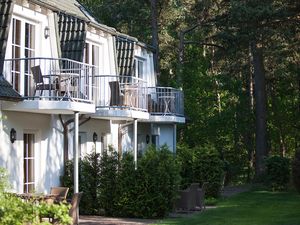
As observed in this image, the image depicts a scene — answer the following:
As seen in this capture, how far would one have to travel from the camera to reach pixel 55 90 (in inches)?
659

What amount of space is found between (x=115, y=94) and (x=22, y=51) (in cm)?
446

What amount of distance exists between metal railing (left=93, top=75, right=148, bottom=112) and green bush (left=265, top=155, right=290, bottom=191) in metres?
9.55

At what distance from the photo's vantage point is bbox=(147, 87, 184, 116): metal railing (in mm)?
26594

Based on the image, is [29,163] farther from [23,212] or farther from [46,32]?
[23,212]

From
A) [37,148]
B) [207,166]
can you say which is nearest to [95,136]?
[37,148]

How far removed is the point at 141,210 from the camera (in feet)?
62.1

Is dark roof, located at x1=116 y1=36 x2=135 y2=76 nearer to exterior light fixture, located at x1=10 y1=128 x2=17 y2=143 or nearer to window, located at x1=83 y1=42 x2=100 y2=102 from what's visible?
window, located at x1=83 y1=42 x2=100 y2=102

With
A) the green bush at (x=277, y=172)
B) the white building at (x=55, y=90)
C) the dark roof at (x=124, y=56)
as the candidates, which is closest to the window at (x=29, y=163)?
the white building at (x=55, y=90)

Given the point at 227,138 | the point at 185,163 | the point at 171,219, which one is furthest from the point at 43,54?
the point at 227,138

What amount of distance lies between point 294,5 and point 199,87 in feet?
33.8

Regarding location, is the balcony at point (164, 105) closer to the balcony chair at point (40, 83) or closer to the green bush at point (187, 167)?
the green bush at point (187, 167)

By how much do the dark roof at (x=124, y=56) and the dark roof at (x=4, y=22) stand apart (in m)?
8.49

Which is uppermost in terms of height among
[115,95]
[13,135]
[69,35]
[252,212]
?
[69,35]

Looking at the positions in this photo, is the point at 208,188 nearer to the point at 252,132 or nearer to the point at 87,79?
the point at 87,79
